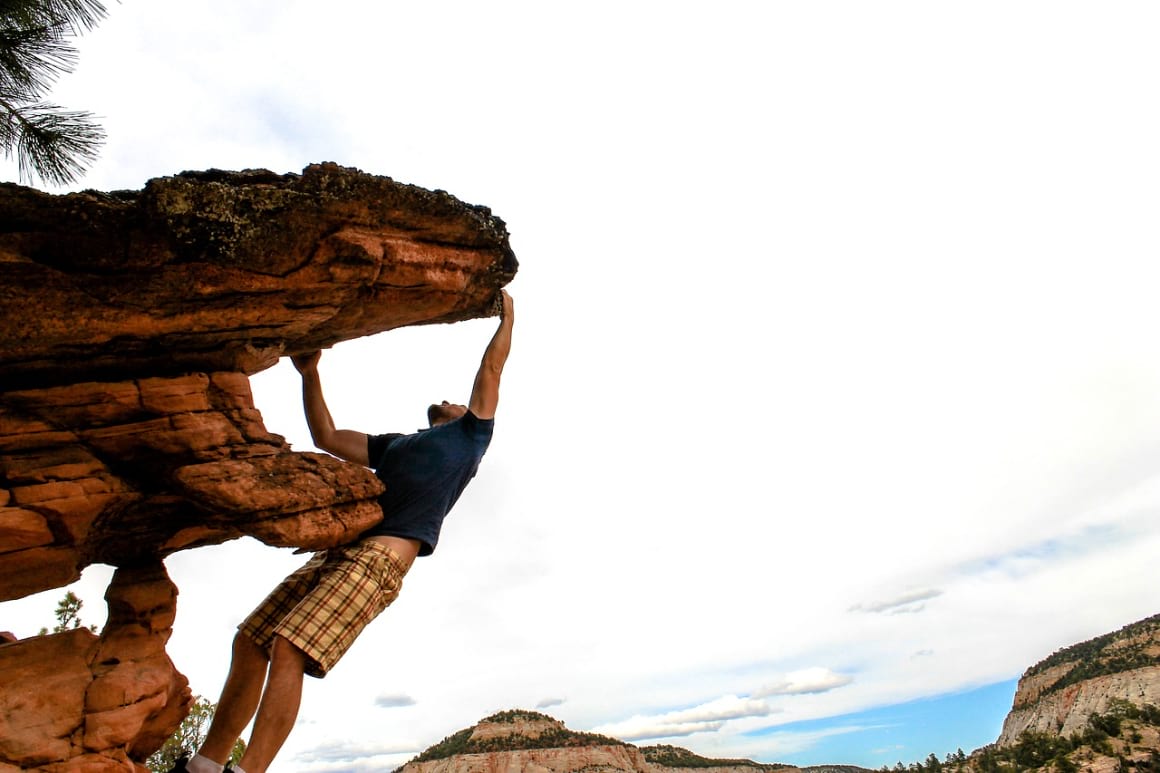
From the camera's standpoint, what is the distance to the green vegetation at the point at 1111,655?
68375 mm

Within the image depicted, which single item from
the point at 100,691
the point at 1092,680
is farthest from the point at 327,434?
the point at 1092,680

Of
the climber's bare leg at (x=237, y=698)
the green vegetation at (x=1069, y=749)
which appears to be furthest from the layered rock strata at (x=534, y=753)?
the climber's bare leg at (x=237, y=698)

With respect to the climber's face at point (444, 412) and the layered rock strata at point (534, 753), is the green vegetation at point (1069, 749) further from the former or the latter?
the climber's face at point (444, 412)

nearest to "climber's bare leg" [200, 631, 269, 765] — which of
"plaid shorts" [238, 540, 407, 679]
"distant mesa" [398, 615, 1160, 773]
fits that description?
"plaid shorts" [238, 540, 407, 679]

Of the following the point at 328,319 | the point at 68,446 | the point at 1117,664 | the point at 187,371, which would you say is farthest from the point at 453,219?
the point at 1117,664

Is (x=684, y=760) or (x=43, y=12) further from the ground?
(x=43, y=12)

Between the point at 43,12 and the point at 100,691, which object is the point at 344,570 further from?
the point at 43,12

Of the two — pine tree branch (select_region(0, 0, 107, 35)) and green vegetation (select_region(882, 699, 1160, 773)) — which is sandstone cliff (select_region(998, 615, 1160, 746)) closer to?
green vegetation (select_region(882, 699, 1160, 773))

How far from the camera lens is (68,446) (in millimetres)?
7918

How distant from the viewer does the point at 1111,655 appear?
75.1 metres

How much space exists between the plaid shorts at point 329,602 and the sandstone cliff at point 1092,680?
73708 mm

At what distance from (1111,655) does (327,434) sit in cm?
9280

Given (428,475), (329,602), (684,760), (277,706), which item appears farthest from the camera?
(684,760)

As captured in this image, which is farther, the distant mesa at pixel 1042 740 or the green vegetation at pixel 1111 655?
the green vegetation at pixel 1111 655
